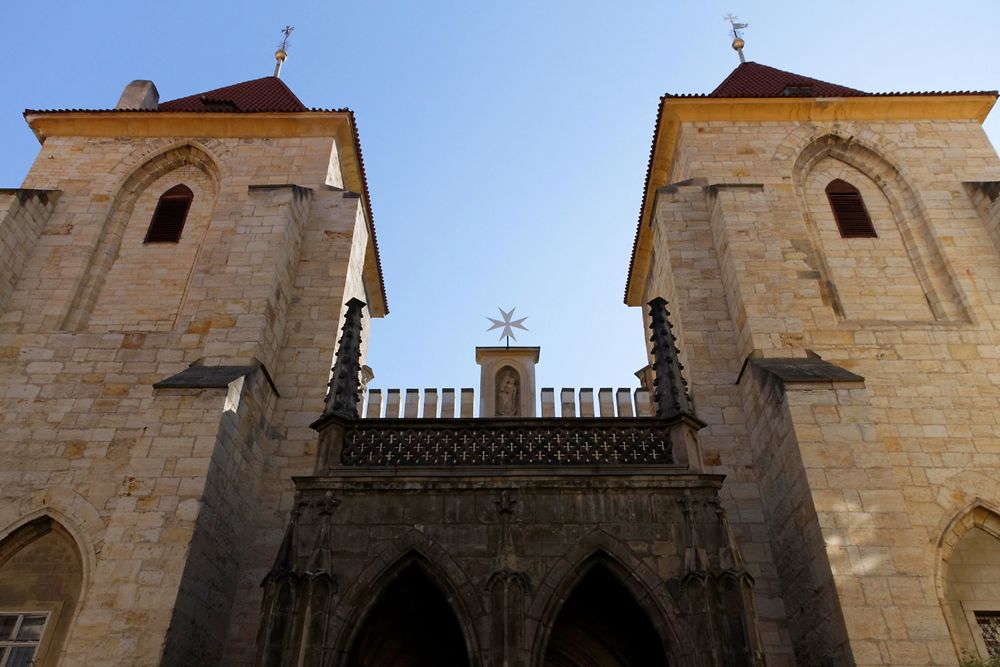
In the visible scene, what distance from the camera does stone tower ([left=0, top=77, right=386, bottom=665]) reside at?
849 centimetres

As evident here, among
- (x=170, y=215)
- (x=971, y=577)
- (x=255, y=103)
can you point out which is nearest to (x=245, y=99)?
(x=255, y=103)

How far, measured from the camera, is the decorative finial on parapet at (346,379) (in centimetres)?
903

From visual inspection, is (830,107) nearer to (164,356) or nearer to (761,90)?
(761,90)

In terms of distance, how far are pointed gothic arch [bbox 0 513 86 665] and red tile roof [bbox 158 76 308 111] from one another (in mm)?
9231

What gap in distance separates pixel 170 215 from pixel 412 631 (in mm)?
8963

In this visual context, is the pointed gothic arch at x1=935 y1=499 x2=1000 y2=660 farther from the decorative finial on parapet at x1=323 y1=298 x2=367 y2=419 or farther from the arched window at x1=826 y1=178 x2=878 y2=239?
the decorative finial on parapet at x1=323 y1=298 x2=367 y2=419

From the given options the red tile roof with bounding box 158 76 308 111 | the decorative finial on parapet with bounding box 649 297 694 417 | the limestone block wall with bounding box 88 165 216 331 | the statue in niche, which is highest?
the red tile roof with bounding box 158 76 308 111

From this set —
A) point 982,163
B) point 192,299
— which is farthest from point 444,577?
point 982,163

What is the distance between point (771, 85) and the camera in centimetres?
1684

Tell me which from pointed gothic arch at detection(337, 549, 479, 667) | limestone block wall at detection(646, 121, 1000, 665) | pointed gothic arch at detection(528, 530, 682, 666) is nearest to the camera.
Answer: pointed gothic arch at detection(528, 530, 682, 666)


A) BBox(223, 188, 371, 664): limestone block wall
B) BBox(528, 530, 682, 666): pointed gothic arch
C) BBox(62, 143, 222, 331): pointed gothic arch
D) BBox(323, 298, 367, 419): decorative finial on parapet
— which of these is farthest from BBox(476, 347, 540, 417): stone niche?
BBox(62, 143, 222, 331): pointed gothic arch

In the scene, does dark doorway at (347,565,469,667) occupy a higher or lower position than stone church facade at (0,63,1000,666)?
lower

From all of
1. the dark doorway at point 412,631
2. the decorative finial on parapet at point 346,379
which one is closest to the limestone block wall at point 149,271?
the decorative finial on parapet at point 346,379

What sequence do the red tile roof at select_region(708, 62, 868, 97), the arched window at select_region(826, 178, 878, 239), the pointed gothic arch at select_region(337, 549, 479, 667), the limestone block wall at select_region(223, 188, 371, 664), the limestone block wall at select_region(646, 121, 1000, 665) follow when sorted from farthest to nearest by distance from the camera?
1. the red tile roof at select_region(708, 62, 868, 97)
2. the arched window at select_region(826, 178, 878, 239)
3. the limestone block wall at select_region(223, 188, 371, 664)
4. the limestone block wall at select_region(646, 121, 1000, 665)
5. the pointed gothic arch at select_region(337, 549, 479, 667)
